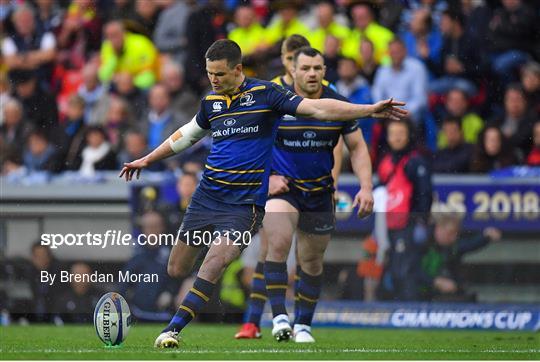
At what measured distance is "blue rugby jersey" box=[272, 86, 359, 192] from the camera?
1175 cm

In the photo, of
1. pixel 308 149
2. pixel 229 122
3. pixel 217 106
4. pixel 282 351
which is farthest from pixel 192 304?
pixel 308 149

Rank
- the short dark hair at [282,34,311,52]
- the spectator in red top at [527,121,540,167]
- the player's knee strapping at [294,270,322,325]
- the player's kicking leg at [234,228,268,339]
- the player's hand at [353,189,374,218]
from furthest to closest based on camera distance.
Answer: the spectator in red top at [527,121,540,167], the short dark hair at [282,34,311,52], the player's kicking leg at [234,228,268,339], the player's knee strapping at [294,270,322,325], the player's hand at [353,189,374,218]

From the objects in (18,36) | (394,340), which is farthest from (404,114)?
(18,36)

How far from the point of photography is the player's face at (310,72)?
11547mm

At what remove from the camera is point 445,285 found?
1405cm

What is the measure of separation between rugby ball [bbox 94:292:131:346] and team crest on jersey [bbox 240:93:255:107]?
1858 millimetres

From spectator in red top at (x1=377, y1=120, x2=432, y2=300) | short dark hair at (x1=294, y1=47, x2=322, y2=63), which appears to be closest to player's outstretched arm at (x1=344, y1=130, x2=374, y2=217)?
short dark hair at (x1=294, y1=47, x2=322, y2=63)

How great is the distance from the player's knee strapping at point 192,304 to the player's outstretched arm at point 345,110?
156cm

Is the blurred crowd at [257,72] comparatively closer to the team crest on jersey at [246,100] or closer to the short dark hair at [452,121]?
the short dark hair at [452,121]

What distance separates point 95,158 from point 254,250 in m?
4.67

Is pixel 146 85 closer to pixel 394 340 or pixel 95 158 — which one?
A: pixel 95 158

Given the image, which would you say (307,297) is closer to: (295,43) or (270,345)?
(270,345)

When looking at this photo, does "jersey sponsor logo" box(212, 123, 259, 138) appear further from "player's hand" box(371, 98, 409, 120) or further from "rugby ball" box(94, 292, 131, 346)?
"rugby ball" box(94, 292, 131, 346)

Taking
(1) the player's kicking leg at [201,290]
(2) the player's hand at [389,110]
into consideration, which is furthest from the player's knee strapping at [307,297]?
(2) the player's hand at [389,110]
